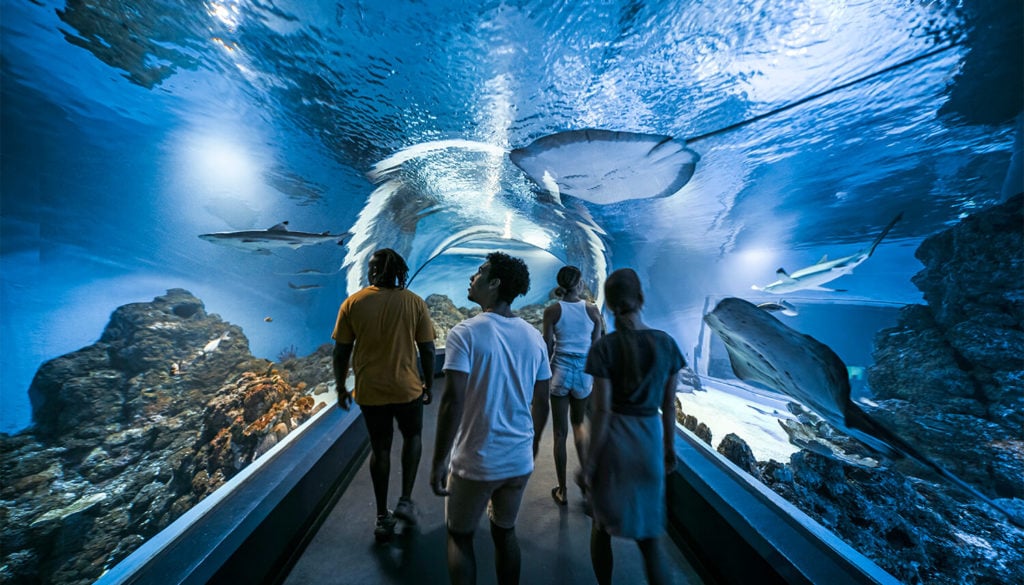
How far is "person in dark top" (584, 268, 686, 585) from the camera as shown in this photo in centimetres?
155

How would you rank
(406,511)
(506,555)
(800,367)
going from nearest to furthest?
(506,555)
(406,511)
(800,367)

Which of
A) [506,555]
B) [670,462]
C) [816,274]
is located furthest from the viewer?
[816,274]

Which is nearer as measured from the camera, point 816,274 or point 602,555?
point 602,555

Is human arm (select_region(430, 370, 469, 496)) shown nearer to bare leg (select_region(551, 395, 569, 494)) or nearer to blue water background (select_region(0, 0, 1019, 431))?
bare leg (select_region(551, 395, 569, 494))

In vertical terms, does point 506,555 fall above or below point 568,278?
below

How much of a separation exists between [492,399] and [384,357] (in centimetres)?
122

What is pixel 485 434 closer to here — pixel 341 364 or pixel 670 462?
pixel 670 462

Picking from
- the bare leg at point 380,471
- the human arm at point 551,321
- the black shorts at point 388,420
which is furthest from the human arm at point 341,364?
the human arm at point 551,321

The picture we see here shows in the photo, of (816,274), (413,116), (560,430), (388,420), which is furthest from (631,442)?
(816,274)

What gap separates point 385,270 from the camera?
97.0 inches

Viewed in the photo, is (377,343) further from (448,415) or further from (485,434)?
(485,434)

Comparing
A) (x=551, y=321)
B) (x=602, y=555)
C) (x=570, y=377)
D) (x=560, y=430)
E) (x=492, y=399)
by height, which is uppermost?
(x=551, y=321)

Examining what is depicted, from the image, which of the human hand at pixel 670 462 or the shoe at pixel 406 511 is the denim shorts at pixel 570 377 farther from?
the shoe at pixel 406 511

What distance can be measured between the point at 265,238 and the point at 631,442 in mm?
5363
